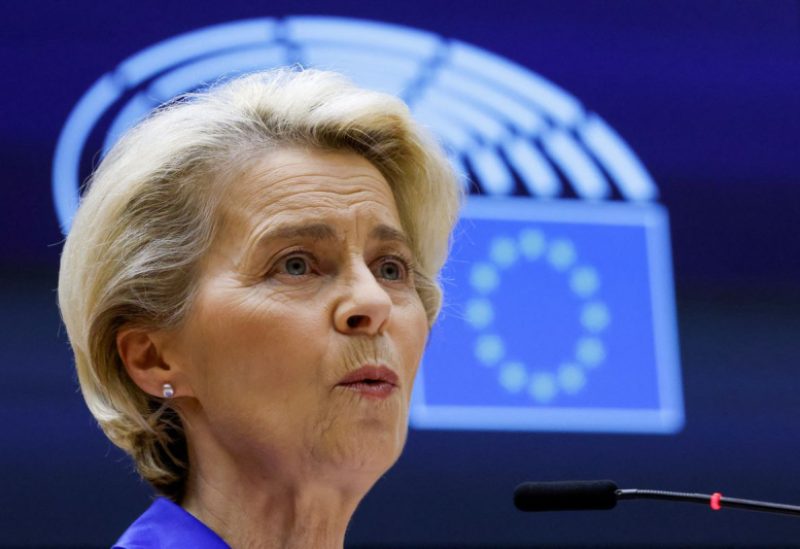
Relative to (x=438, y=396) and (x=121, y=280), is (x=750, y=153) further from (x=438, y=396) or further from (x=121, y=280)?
(x=121, y=280)

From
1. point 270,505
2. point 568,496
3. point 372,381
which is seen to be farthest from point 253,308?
point 568,496

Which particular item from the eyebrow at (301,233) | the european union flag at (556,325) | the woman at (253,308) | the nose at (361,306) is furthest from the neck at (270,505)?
the european union flag at (556,325)

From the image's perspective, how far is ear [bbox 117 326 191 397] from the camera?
79.1 inches

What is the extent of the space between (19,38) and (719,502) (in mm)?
2131

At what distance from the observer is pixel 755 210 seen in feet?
12.1

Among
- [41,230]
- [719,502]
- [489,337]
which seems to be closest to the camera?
[719,502]

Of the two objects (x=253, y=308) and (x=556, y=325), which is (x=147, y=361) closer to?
(x=253, y=308)

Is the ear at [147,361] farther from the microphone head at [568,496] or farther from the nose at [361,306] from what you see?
the microphone head at [568,496]

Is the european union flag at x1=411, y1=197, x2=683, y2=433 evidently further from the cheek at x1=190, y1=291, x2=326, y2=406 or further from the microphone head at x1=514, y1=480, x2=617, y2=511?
the cheek at x1=190, y1=291, x2=326, y2=406

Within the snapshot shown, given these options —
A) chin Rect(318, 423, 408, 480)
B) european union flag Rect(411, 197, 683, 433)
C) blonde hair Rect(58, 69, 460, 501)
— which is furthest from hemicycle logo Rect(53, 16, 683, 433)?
chin Rect(318, 423, 408, 480)

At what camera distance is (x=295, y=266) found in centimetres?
196

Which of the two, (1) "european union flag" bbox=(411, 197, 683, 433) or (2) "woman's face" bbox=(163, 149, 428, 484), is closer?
(2) "woman's face" bbox=(163, 149, 428, 484)

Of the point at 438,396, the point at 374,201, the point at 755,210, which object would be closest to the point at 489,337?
the point at 438,396

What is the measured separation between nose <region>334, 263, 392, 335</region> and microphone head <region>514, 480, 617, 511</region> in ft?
1.15
